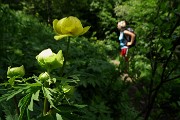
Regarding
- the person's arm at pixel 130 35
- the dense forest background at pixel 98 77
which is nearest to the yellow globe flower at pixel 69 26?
the dense forest background at pixel 98 77

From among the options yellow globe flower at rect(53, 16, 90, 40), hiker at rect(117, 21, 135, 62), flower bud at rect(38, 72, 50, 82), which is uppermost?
yellow globe flower at rect(53, 16, 90, 40)

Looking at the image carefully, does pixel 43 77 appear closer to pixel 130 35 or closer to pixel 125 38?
pixel 130 35

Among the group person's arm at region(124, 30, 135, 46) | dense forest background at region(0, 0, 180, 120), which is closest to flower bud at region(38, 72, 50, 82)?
dense forest background at region(0, 0, 180, 120)

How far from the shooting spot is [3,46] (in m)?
2.93

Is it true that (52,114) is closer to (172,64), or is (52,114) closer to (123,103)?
(172,64)

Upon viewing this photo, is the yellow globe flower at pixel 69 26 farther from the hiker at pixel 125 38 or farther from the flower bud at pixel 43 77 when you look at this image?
the hiker at pixel 125 38

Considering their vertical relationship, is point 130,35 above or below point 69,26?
below

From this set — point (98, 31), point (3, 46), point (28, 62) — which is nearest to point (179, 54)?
point (28, 62)

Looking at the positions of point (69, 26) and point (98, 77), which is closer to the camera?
point (69, 26)

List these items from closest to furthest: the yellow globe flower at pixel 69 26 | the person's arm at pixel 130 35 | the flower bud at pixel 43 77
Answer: the flower bud at pixel 43 77
the yellow globe flower at pixel 69 26
the person's arm at pixel 130 35

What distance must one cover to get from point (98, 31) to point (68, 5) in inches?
58.7

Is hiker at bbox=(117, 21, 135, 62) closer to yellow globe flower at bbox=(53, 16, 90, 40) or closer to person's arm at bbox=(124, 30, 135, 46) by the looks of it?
person's arm at bbox=(124, 30, 135, 46)

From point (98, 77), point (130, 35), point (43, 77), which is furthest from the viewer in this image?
point (130, 35)

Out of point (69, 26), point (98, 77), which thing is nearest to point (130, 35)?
point (98, 77)
